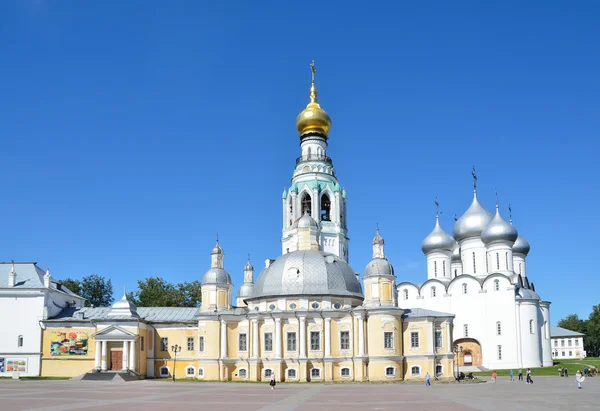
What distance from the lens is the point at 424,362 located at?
52.6 metres

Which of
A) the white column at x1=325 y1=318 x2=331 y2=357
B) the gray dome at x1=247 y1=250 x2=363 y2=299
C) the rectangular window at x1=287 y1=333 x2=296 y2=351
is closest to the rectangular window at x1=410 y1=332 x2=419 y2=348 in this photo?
the gray dome at x1=247 y1=250 x2=363 y2=299

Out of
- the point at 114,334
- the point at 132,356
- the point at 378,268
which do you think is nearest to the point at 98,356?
the point at 114,334

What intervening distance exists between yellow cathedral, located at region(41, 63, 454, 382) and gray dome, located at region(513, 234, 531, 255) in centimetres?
2138

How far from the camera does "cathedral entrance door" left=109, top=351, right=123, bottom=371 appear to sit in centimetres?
5803

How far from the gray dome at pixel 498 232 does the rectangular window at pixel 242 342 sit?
94.3 feet

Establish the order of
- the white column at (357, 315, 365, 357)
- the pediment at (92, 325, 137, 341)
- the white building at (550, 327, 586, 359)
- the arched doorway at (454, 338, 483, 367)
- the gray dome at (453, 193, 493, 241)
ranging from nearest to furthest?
the white column at (357, 315, 365, 357), the pediment at (92, 325, 137, 341), the arched doorway at (454, 338, 483, 367), the gray dome at (453, 193, 493, 241), the white building at (550, 327, 586, 359)

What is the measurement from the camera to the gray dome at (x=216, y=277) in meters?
58.3

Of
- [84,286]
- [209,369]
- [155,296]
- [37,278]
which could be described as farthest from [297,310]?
[84,286]

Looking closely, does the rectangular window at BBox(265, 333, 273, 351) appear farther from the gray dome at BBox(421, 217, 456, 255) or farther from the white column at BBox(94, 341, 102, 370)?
the gray dome at BBox(421, 217, 456, 255)

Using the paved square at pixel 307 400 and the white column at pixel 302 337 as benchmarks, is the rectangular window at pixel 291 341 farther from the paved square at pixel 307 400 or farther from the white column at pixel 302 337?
the paved square at pixel 307 400

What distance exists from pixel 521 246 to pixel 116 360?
144 feet

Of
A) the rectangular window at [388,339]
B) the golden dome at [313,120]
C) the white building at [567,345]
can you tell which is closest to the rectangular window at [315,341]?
the rectangular window at [388,339]

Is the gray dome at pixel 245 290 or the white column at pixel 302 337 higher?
the gray dome at pixel 245 290

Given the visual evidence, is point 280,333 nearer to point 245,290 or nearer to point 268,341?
point 268,341
